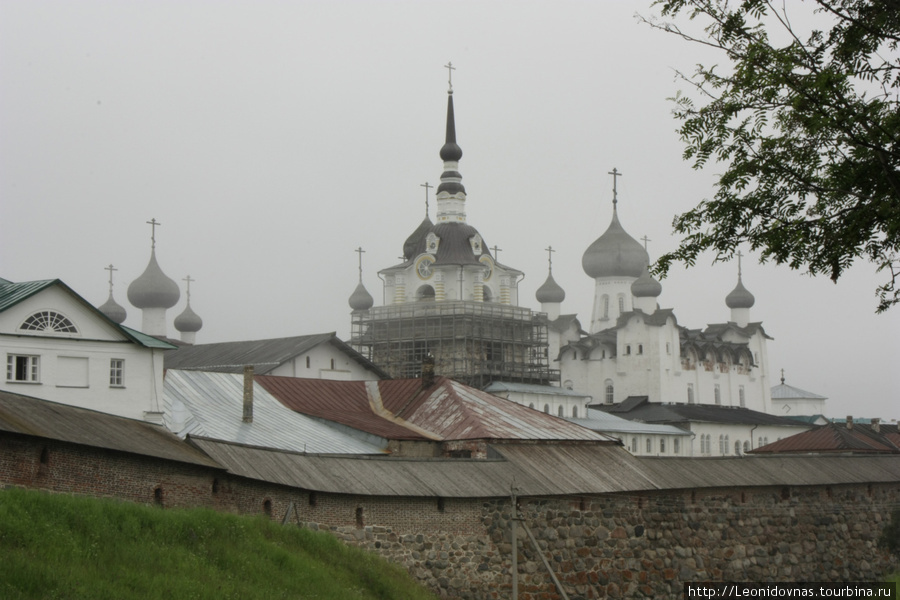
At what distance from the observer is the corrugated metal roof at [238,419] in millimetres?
26734

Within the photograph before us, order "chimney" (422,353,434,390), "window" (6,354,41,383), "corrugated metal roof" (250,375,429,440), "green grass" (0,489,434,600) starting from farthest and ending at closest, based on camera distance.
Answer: "chimney" (422,353,434,390) < "corrugated metal roof" (250,375,429,440) < "window" (6,354,41,383) < "green grass" (0,489,434,600)

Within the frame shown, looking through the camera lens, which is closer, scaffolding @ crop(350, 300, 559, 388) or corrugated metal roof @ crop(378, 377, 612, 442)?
corrugated metal roof @ crop(378, 377, 612, 442)

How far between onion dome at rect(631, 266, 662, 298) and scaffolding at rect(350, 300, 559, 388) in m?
9.78

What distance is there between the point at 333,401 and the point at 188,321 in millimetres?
46805

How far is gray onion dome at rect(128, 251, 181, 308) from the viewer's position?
7638 cm

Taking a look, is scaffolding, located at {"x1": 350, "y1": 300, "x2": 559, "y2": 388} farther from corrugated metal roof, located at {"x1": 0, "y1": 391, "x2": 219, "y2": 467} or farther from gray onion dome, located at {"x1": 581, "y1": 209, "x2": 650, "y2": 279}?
corrugated metal roof, located at {"x1": 0, "y1": 391, "x2": 219, "y2": 467}

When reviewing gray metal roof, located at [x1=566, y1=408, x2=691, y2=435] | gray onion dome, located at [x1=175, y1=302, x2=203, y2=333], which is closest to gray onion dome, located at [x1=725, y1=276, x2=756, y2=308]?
gray metal roof, located at [x1=566, y1=408, x2=691, y2=435]

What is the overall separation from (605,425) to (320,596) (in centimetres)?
4939

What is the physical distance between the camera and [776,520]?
102ft

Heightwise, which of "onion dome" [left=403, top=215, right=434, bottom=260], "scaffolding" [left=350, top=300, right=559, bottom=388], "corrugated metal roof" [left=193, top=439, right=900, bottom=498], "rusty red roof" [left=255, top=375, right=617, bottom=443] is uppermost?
"onion dome" [left=403, top=215, right=434, bottom=260]

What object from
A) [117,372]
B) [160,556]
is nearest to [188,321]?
[117,372]

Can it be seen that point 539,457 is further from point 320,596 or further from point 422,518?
point 320,596

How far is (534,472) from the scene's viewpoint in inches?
1065

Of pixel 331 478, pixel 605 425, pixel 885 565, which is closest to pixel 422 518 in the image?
pixel 331 478
